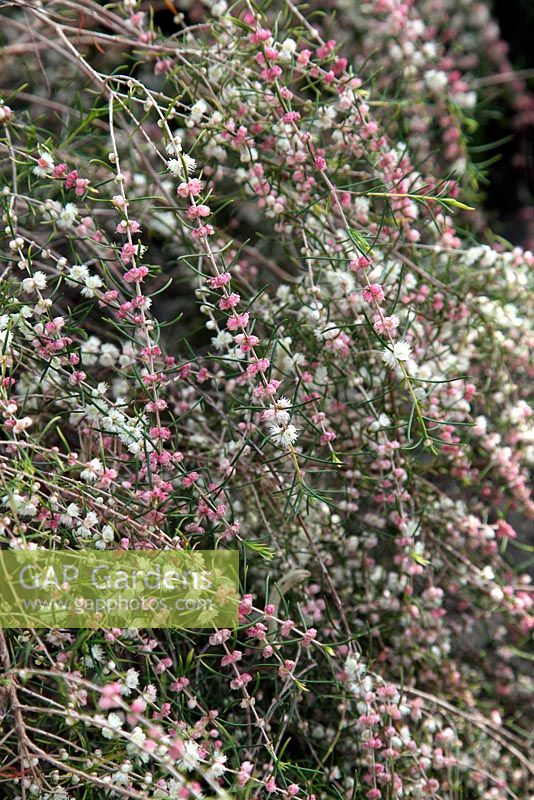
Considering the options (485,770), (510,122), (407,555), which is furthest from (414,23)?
(485,770)

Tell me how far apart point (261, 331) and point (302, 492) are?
14.1 inches

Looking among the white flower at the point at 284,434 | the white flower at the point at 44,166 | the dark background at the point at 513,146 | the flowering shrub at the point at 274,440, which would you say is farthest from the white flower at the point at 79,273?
the dark background at the point at 513,146

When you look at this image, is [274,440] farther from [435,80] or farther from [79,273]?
[435,80]

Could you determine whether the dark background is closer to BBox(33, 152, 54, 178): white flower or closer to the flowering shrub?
the flowering shrub

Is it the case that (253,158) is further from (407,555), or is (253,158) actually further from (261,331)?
(407,555)

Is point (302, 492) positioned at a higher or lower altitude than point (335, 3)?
lower

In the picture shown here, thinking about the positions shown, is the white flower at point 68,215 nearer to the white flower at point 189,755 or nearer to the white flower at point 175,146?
the white flower at point 175,146

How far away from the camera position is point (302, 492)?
2.60 ft

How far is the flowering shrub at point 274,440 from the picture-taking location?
2.57 feet
